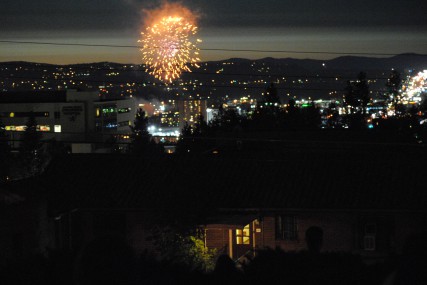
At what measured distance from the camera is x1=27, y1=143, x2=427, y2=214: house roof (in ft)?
72.3

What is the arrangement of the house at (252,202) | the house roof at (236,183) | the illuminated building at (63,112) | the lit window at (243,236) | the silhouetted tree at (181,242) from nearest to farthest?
1. the silhouetted tree at (181,242)
2. the house at (252,202)
3. the house roof at (236,183)
4. the lit window at (243,236)
5. the illuminated building at (63,112)

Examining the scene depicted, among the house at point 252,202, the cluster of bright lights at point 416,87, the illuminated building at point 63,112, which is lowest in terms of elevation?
the house at point 252,202

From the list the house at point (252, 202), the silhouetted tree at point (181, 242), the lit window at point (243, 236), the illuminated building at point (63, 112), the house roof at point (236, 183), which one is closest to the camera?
the silhouetted tree at point (181, 242)

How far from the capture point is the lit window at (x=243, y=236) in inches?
881

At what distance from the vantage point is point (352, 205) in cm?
2186

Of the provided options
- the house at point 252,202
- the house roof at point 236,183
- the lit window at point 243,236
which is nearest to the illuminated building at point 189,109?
the house roof at point 236,183

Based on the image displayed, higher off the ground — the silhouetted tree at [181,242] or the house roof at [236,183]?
the house roof at [236,183]

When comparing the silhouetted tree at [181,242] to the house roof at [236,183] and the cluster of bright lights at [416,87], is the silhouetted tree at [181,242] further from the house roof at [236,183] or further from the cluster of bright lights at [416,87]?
the cluster of bright lights at [416,87]

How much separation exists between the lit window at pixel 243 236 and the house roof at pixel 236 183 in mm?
735

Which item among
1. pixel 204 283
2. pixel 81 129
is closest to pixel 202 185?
pixel 204 283

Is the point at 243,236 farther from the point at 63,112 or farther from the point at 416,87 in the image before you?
Result: the point at 416,87

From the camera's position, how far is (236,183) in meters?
23.9

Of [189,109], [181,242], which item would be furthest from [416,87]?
[181,242]

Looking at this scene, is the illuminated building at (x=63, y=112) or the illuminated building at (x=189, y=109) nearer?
the illuminated building at (x=63, y=112)
